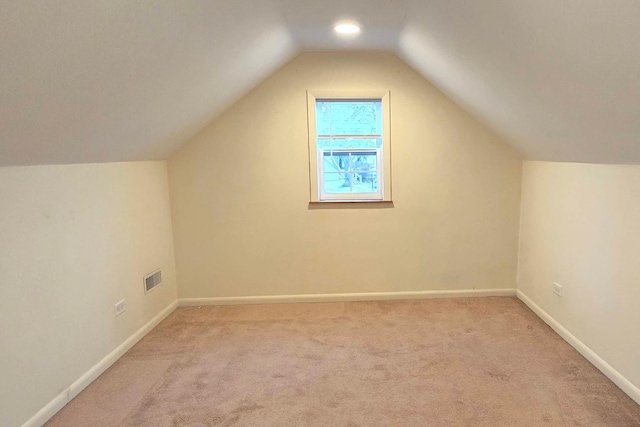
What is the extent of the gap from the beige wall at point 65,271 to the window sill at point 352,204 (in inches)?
56.6

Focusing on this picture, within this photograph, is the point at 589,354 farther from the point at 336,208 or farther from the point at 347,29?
the point at 347,29

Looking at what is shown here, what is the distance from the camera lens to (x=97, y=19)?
128cm

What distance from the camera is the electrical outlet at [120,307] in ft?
8.61

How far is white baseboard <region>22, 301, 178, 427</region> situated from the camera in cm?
193

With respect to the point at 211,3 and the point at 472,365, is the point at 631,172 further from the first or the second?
the point at 211,3

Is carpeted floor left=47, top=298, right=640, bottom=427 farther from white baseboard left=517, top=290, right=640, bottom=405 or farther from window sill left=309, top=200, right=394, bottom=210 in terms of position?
window sill left=309, top=200, right=394, bottom=210

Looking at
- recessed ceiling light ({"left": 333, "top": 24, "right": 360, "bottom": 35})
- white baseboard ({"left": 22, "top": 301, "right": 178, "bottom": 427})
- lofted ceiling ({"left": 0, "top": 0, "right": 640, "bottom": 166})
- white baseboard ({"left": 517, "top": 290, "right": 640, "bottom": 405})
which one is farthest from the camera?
recessed ceiling light ({"left": 333, "top": 24, "right": 360, "bottom": 35})

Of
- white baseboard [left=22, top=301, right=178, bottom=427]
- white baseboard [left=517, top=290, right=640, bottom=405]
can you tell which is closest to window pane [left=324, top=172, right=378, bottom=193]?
white baseboard [left=517, top=290, right=640, bottom=405]

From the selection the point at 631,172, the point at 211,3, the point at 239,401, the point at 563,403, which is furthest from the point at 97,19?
the point at 563,403

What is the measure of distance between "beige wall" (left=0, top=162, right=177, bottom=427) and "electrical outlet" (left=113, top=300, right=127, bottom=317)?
39 millimetres

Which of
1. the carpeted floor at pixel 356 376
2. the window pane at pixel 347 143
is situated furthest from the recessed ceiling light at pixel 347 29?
the carpeted floor at pixel 356 376

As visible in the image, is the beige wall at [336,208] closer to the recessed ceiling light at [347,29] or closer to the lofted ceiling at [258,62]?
the lofted ceiling at [258,62]

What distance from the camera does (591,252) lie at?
2.43 m

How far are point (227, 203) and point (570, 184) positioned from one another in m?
2.72
